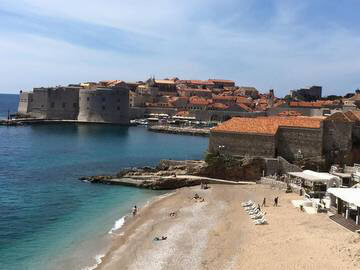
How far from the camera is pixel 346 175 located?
29266mm

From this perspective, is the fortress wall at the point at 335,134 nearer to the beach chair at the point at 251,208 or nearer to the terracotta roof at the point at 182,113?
the beach chair at the point at 251,208

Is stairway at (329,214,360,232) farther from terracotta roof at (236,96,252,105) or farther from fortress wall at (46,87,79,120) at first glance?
terracotta roof at (236,96,252,105)

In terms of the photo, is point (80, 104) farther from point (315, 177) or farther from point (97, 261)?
point (97, 261)

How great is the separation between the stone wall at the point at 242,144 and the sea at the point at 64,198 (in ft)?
19.7

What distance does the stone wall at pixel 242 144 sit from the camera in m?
34.2

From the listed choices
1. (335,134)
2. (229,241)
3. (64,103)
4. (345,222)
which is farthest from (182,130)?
(229,241)

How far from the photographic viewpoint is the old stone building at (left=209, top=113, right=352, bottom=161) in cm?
3347

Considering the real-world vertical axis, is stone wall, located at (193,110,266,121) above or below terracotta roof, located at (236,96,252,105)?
below

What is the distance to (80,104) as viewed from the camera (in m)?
96.4

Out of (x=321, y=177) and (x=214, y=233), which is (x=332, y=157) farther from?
(x=214, y=233)

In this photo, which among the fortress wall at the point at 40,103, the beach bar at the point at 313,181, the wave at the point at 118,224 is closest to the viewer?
the wave at the point at 118,224

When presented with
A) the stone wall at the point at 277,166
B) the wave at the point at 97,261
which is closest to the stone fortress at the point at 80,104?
the stone wall at the point at 277,166

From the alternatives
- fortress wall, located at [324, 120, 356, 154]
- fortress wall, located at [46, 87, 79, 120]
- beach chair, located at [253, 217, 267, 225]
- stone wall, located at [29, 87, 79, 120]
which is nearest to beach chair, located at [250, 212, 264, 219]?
beach chair, located at [253, 217, 267, 225]

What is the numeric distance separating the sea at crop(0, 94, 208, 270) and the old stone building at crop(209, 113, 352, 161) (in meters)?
6.63
